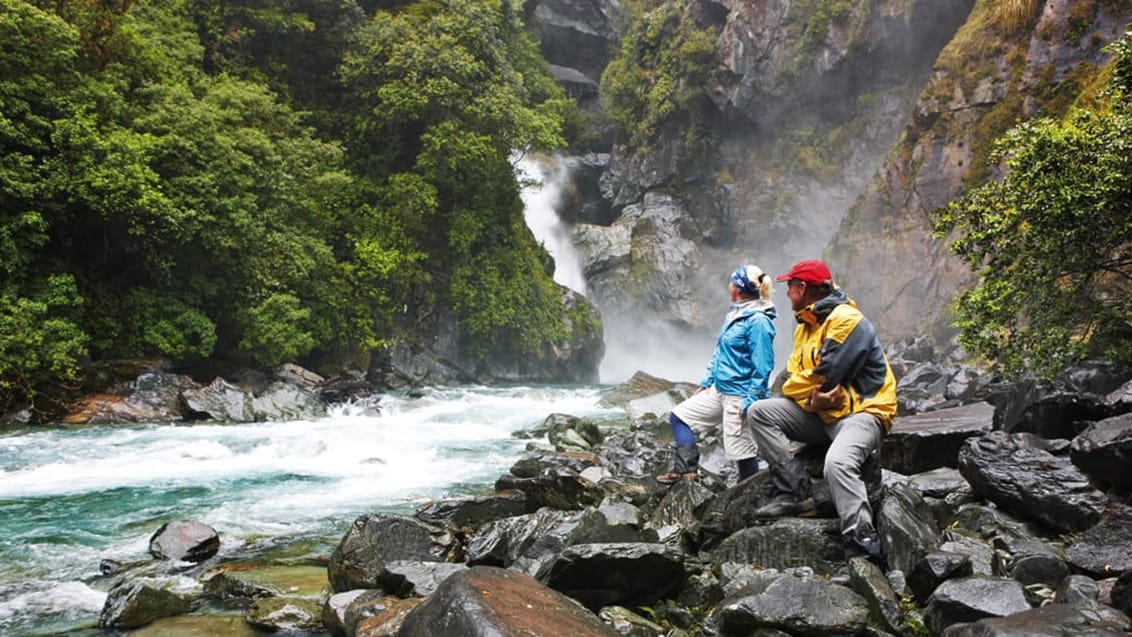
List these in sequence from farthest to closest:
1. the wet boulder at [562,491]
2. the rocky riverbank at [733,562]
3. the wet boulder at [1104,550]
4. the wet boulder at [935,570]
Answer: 1. the wet boulder at [562,491]
2. the wet boulder at [1104,550]
3. the wet boulder at [935,570]
4. the rocky riverbank at [733,562]

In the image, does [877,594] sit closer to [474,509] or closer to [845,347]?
[845,347]

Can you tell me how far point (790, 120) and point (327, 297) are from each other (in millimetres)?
28497

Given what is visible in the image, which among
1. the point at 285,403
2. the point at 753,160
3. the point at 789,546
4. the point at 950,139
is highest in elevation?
the point at 753,160

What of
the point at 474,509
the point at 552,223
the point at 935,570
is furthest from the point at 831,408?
the point at 552,223

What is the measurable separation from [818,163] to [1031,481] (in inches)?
1377

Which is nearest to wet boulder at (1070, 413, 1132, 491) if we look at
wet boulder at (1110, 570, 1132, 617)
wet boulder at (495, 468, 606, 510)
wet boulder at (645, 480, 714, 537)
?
wet boulder at (1110, 570, 1132, 617)

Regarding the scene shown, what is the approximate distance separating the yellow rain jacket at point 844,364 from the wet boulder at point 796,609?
115 cm

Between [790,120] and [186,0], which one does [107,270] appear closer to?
[186,0]

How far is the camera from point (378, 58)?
23.1 m

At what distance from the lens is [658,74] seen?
131ft

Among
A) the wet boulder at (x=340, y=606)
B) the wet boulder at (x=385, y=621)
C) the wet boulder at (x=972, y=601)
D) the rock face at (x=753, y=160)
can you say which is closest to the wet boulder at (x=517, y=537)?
the wet boulder at (x=340, y=606)

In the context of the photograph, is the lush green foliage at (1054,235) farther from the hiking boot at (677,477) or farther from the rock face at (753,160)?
the rock face at (753,160)

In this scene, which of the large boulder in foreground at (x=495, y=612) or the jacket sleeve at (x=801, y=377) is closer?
the large boulder in foreground at (x=495, y=612)

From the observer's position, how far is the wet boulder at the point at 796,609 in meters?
3.23
